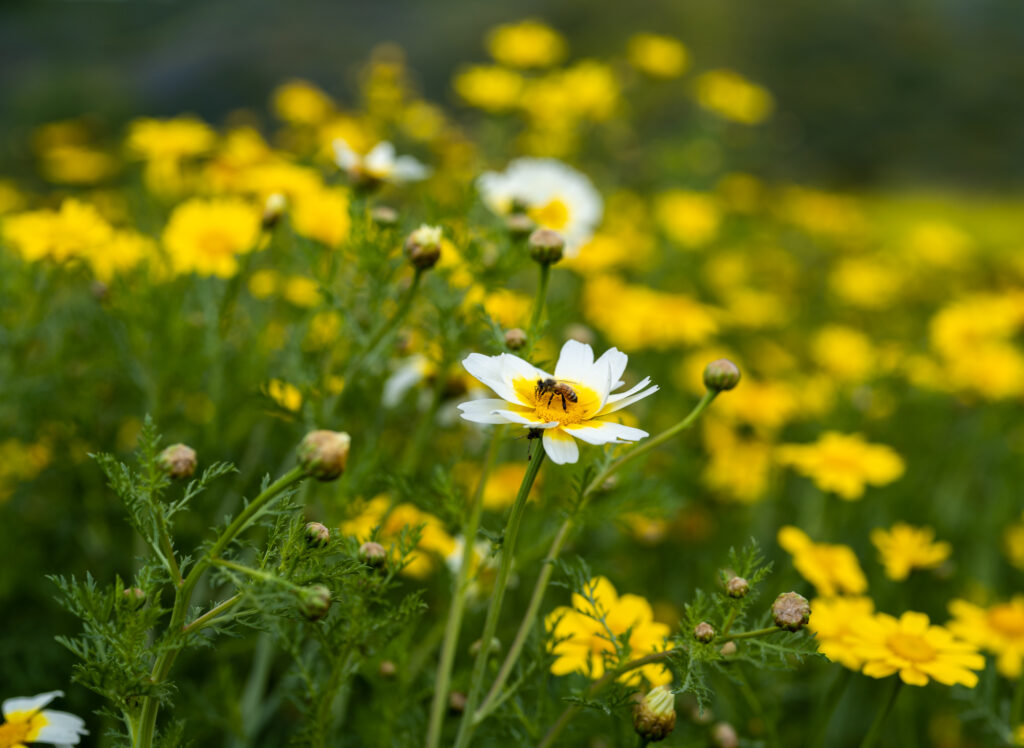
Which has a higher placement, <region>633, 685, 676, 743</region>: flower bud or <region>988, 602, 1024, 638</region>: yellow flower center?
<region>633, 685, 676, 743</region>: flower bud

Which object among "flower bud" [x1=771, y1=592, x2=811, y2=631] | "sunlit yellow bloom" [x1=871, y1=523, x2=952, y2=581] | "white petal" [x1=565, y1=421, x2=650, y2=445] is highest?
"white petal" [x1=565, y1=421, x2=650, y2=445]

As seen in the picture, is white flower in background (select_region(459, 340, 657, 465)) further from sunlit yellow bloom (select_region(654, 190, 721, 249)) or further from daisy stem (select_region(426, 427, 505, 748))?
sunlit yellow bloom (select_region(654, 190, 721, 249))

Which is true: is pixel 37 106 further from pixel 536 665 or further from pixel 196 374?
pixel 536 665

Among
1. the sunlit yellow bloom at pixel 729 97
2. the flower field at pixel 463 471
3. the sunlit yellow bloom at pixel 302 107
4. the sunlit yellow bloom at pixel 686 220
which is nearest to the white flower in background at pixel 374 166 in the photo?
the flower field at pixel 463 471

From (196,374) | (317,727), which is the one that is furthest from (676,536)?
(317,727)

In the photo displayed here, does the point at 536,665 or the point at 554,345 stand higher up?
the point at 536,665

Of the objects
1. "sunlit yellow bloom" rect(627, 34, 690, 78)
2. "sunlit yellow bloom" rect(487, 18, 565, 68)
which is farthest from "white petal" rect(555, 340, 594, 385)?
"sunlit yellow bloom" rect(627, 34, 690, 78)

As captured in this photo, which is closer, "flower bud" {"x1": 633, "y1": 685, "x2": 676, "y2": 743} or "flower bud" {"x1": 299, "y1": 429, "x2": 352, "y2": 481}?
"flower bud" {"x1": 299, "y1": 429, "x2": 352, "y2": 481}
